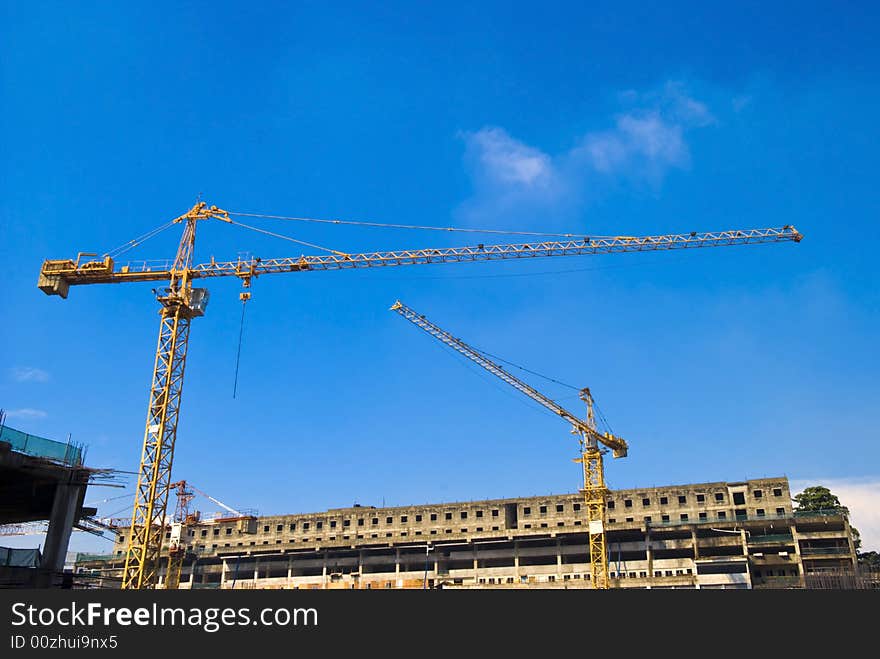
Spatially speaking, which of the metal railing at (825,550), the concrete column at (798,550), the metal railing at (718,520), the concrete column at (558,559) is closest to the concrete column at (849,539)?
the metal railing at (825,550)

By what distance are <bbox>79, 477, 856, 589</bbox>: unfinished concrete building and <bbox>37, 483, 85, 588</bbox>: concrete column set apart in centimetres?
5888

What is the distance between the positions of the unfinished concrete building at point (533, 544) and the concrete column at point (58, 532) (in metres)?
58.9

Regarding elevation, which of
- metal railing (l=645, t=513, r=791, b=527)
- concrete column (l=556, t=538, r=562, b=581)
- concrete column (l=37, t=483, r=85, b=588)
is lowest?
concrete column (l=37, t=483, r=85, b=588)

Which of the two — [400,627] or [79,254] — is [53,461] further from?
[400,627]

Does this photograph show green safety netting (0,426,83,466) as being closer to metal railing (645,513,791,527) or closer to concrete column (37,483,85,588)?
concrete column (37,483,85,588)

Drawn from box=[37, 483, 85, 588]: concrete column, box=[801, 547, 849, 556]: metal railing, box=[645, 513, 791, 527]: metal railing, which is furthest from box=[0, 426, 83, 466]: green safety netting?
box=[801, 547, 849, 556]: metal railing

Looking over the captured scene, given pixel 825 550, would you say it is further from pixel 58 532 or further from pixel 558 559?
pixel 58 532

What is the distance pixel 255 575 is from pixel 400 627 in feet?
331

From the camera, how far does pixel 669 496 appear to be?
9781cm

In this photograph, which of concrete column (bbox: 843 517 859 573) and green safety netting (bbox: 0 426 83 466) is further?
concrete column (bbox: 843 517 859 573)

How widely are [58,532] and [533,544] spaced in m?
66.8

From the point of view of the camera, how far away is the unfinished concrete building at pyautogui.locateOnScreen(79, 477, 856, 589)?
89.4 metres

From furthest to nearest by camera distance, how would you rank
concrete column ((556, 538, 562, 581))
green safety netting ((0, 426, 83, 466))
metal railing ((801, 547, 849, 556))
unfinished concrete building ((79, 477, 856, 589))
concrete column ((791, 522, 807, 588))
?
concrete column ((556, 538, 562, 581)) < unfinished concrete building ((79, 477, 856, 589)) < concrete column ((791, 522, 807, 588)) < metal railing ((801, 547, 849, 556)) < green safety netting ((0, 426, 83, 466))

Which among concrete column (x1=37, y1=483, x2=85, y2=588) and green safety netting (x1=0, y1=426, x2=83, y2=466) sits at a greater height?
green safety netting (x1=0, y1=426, x2=83, y2=466)
